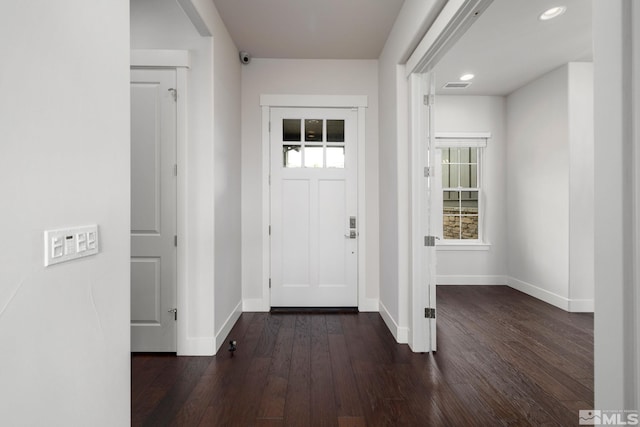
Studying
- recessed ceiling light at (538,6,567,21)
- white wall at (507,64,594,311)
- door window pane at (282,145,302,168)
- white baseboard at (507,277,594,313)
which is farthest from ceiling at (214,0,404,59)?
white baseboard at (507,277,594,313)

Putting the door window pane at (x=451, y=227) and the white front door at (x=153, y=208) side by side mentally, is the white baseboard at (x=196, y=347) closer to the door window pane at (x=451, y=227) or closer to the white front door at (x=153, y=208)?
the white front door at (x=153, y=208)

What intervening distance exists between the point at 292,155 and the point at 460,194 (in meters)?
2.93

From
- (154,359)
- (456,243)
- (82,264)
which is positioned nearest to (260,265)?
(154,359)

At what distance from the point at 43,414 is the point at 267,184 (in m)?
2.99

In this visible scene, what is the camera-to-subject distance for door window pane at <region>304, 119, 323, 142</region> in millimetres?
3865

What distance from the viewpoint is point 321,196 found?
152 inches

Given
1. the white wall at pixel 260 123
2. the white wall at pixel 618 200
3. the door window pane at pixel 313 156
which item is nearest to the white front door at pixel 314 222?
the door window pane at pixel 313 156

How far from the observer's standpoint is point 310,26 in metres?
3.11

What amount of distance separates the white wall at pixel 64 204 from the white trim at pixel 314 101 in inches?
94.9

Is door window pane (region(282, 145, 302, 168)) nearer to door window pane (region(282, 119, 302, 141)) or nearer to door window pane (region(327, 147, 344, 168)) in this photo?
door window pane (region(282, 119, 302, 141))

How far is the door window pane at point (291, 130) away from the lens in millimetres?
3863

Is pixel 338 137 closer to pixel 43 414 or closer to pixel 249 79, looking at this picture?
pixel 249 79

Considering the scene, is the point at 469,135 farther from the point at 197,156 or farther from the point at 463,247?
the point at 197,156

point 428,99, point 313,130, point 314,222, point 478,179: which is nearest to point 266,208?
point 314,222
